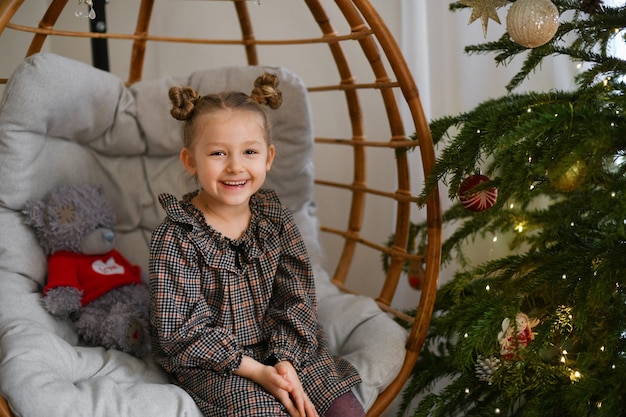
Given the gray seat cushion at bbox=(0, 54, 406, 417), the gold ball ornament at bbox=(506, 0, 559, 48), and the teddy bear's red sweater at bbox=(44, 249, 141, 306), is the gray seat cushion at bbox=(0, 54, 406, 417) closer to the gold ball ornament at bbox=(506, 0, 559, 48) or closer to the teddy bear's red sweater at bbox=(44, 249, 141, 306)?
the teddy bear's red sweater at bbox=(44, 249, 141, 306)

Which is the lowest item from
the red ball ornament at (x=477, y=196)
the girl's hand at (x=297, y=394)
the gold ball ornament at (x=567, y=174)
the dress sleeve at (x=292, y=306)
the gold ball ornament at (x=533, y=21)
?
the girl's hand at (x=297, y=394)

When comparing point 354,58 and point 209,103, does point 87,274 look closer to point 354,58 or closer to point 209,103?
point 209,103

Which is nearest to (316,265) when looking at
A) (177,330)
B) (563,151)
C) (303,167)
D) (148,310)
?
(303,167)

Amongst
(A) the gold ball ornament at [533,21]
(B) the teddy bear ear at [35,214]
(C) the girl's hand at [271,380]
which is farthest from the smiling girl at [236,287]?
(A) the gold ball ornament at [533,21]

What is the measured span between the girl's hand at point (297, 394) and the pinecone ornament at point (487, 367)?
32 centimetres

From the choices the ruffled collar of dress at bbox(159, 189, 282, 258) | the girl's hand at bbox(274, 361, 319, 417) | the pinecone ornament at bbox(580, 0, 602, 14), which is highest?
the pinecone ornament at bbox(580, 0, 602, 14)

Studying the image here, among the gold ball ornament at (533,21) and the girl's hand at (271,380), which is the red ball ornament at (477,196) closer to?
the gold ball ornament at (533,21)

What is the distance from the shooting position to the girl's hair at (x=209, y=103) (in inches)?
55.9

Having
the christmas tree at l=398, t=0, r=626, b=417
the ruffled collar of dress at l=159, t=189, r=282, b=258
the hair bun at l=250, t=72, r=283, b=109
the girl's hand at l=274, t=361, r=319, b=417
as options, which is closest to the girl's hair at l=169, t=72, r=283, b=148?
the hair bun at l=250, t=72, r=283, b=109

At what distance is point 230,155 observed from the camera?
54.9 inches

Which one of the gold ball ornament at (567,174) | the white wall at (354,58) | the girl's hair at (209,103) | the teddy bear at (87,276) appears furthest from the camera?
the white wall at (354,58)

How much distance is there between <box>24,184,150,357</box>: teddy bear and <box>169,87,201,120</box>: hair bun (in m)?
0.34

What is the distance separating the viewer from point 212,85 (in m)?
1.79

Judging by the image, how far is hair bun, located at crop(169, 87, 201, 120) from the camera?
1.43 metres
